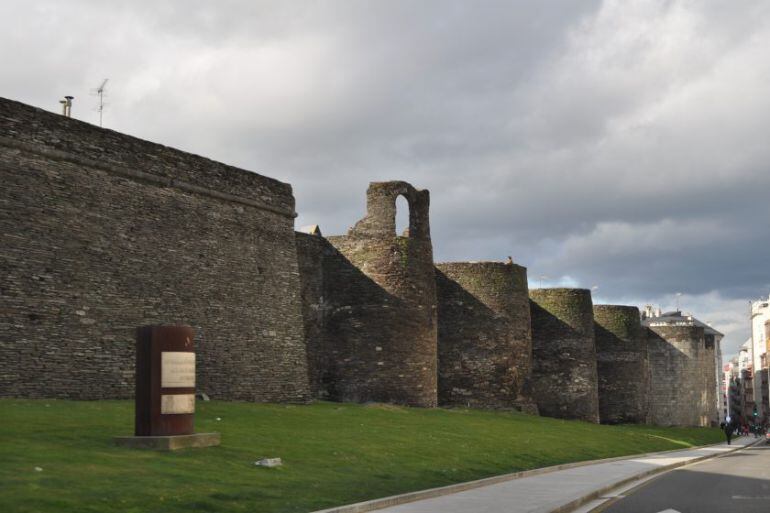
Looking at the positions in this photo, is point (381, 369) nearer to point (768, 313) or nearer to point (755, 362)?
point (768, 313)

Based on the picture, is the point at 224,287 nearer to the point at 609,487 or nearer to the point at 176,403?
the point at 176,403

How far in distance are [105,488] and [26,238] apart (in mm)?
10551

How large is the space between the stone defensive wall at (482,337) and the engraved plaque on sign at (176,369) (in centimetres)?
2605

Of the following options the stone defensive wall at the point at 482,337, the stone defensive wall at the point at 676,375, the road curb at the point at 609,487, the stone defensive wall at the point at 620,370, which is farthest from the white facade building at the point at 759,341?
the road curb at the point at 609,487

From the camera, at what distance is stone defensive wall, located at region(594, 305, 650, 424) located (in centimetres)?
5734

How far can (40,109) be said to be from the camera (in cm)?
2252

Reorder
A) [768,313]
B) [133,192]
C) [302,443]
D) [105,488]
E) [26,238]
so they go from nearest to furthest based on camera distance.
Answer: [105,488] < [302,443] < [26,238] < [133,192] < [768,313]

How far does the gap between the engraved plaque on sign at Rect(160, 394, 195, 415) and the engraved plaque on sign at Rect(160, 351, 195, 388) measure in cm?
20

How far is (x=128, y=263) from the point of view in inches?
961

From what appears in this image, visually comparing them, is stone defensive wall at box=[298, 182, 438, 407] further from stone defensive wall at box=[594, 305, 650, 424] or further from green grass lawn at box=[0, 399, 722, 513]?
stone defensive wall at box=[594, 305, 650, 424]

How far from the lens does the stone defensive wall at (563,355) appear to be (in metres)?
50.0

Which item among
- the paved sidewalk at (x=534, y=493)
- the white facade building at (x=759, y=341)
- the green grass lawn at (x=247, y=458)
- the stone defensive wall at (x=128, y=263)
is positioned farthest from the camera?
the white facade building at (x=759, y=341)

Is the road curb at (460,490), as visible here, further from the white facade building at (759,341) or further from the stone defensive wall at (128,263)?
the white facade building at (759,341)

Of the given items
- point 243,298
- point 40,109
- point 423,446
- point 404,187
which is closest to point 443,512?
point 423,446
